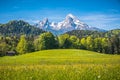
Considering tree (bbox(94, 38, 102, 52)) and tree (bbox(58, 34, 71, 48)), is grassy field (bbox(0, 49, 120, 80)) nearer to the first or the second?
tree (bbox(58, 34, 71, 48))

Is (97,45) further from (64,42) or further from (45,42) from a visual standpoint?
(45,42)

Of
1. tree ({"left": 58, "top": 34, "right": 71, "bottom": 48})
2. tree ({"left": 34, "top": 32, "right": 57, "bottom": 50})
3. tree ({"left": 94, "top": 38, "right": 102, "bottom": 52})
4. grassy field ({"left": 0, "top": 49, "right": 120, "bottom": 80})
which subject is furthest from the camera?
tree ({"left": 58, "top": 34, "right": 71, "bottom": 48})

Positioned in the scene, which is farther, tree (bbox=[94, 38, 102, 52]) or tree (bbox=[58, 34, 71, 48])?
tree (bbox=[58, 34, 71, 48])

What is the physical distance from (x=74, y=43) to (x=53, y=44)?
17531mm

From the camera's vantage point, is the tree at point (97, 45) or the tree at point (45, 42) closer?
the tree at point (45, 42)

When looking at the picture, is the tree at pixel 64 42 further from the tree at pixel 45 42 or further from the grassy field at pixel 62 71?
the grassy field at pixel 62 71

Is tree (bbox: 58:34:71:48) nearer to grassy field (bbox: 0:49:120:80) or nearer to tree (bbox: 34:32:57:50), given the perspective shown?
tree (bbox: 34:32:57:50)

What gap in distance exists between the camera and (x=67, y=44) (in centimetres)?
14300

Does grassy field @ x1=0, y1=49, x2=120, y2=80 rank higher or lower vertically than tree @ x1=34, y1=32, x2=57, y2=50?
lower

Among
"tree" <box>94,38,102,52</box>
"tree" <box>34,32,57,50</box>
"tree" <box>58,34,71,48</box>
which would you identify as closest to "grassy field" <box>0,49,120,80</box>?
"tree" <box>34,32,57,50</box>

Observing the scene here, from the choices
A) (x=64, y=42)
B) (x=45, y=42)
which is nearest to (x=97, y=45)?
(x=64, y=42)

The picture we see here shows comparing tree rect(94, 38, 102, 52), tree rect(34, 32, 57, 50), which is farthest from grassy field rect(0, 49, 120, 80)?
tree rect(94, 38, 102, 52)

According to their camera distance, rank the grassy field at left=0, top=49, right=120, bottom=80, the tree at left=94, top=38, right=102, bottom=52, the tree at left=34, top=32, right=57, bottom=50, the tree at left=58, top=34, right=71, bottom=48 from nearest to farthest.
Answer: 1. the grassy field at left=0, top=49, right=120, bottom=80
2. the tree at left=34, top=32, right=57, bottom=50
3. the tree at left=94, top=38, right=102, bottom=52
4. the tree at left=58, top=34, right=71, bottom=48

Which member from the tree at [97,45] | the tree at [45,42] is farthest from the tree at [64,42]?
the tree at [97,45]
